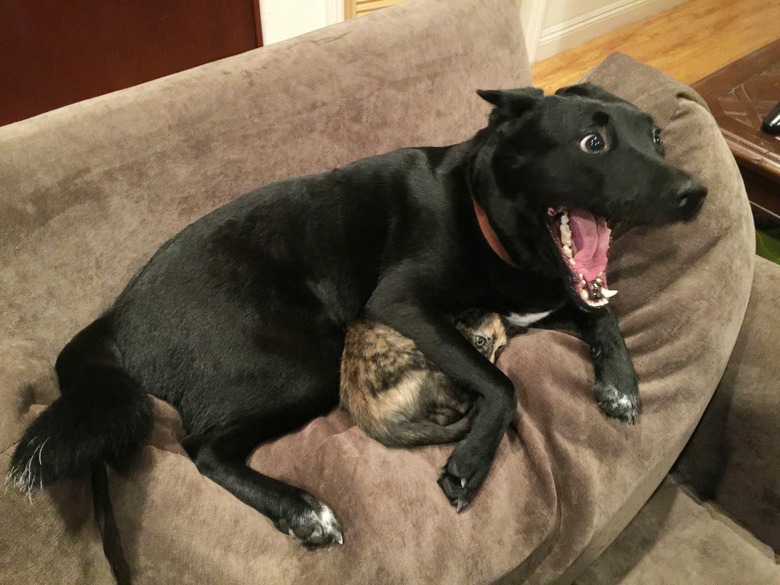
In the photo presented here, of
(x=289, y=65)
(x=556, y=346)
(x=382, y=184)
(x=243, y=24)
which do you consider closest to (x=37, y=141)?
(x=289, y=65)

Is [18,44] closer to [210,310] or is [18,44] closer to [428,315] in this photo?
[210,310]

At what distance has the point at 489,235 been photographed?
4.11 ft

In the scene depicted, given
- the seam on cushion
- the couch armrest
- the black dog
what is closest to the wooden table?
the seam on cushion

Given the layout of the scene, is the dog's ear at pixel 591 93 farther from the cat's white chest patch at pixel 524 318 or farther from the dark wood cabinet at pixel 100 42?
the dark wood cabinet at pixel 100 42

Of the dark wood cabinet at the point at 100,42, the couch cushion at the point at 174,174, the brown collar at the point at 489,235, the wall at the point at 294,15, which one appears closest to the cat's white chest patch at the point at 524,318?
the brown collar at the point at 489,235

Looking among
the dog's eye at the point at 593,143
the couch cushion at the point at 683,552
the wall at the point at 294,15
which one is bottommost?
the couch cushion at the point at 683,552

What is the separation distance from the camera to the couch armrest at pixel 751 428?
1159 mm

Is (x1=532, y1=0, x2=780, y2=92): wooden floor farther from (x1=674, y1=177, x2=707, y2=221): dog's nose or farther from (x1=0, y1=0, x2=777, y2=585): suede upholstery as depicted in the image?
(x1=674, y1=177, x2=707, y2=221): dog's nose

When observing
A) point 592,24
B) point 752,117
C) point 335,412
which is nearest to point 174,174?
point 335,412

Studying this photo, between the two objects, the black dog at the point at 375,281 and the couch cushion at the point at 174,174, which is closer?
the couch cushion at the point at 174,174

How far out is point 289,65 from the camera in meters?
1.33

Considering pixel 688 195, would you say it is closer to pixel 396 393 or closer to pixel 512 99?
pixel 512 99

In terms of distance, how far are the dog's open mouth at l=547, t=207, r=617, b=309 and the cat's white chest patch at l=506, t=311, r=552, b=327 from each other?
0.19 meters

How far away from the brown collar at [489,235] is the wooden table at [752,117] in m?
0.83
